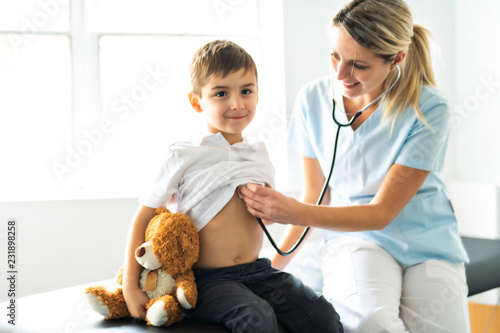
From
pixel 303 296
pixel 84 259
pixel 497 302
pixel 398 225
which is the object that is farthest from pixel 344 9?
pixel 84 259

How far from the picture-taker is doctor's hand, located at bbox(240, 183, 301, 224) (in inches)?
50.7

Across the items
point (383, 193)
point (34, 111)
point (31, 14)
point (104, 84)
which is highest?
point (31, 14)

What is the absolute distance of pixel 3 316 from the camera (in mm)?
1299

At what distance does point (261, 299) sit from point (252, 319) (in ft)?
0.25

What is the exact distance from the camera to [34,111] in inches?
105

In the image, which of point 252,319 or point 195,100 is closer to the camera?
point 252,319

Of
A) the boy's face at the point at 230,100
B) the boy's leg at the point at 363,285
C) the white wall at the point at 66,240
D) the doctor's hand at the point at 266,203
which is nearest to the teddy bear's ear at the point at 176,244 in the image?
the doctor's hand at the point at 266,203

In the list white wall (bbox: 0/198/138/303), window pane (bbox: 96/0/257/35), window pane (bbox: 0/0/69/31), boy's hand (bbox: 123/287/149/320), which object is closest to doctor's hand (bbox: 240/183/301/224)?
boy's hand (bbox: 123/287/149/320)

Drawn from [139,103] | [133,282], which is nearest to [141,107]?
[139,103]

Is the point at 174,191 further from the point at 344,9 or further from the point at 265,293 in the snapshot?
the point at 344,9

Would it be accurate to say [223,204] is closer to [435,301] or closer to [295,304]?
[295,304]

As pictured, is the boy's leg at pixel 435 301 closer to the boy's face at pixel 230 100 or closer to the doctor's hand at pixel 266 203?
the doctor's hand at pixel 266 203

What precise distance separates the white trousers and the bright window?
125 cm

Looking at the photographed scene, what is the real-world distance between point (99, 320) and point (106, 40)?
176 centimetres
